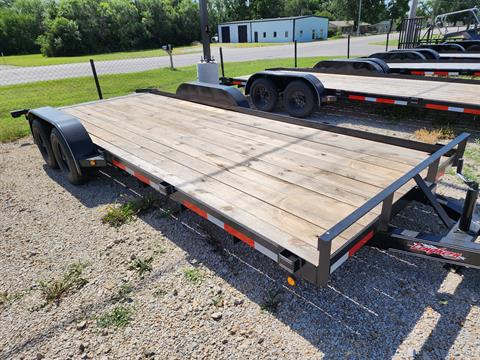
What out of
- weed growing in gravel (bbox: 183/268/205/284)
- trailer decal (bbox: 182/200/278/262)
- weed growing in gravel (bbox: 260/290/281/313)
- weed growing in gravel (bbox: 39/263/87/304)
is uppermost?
trailer decal (bbox: 182/200/278/262)

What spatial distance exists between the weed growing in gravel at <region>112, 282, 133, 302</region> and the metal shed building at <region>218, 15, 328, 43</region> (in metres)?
52.5

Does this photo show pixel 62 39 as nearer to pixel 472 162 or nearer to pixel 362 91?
pixel 362 91

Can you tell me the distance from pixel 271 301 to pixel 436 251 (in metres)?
1.15

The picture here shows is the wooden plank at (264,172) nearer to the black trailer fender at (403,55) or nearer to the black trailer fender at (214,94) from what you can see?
the black trailer fender at (214,94)

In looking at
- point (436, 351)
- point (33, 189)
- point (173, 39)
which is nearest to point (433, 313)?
point (436, 351)

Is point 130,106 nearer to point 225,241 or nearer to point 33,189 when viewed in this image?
point 33,189

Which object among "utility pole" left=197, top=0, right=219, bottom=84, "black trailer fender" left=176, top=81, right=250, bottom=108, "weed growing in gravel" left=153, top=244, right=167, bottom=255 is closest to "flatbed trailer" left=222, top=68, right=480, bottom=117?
"utility pole" left=197, top=0, right=219, bottom=84

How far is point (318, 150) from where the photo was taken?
139 inches

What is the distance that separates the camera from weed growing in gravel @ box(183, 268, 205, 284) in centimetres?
283

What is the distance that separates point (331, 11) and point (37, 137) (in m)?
88.1

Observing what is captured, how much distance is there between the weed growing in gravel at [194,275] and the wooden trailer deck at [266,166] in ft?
2.23

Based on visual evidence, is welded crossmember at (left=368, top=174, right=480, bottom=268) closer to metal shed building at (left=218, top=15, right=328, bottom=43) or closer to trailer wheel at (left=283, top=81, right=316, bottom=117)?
trailer wheel at (left=283, top=81, right=316, bottom=117)

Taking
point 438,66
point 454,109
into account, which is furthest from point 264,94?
point 438,66

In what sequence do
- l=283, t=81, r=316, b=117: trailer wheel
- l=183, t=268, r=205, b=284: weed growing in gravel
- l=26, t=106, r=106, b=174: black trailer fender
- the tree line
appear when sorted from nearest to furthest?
l=183, t=268, r=205, b=284: weed growing in gravel < l=26, t=106, r=106, b=174: black trailer fender < l=283, t=81, r=316, b=117: trailer wheel < the tree line
